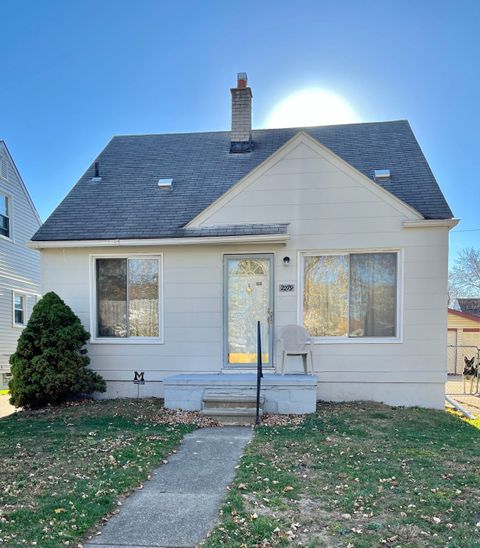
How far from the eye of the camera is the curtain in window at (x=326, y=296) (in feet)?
24.5

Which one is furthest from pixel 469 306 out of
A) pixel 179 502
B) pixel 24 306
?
pixel 179 502

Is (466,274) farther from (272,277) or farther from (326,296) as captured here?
(272,277)

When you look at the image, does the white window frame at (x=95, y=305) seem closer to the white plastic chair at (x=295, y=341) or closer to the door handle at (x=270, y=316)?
the door handle at (x=270, y=316)

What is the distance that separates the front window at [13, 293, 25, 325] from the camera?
15.1 metres

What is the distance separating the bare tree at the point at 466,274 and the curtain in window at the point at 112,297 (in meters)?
27.4

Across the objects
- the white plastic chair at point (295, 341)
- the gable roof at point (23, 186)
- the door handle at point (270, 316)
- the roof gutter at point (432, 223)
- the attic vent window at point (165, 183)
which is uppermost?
the gable roof at point (23, 186)

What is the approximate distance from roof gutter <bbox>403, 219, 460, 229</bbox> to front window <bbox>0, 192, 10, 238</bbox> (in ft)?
44.1

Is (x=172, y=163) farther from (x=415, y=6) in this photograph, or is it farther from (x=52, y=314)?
(x=415, y=6)

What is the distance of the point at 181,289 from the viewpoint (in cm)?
778

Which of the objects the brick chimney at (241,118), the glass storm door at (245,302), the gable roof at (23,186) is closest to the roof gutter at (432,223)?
the glass storm door at (245,302)

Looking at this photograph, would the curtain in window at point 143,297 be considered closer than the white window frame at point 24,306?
Yes

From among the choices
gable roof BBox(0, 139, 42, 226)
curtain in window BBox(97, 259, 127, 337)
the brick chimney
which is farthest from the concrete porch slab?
gable roof BBox(0, 139, 42, 226)

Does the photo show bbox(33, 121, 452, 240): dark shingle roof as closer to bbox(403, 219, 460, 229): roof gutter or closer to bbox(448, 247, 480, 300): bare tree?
bbox(403, 219, 460, 229): roof gutter

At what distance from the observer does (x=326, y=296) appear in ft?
24.6
